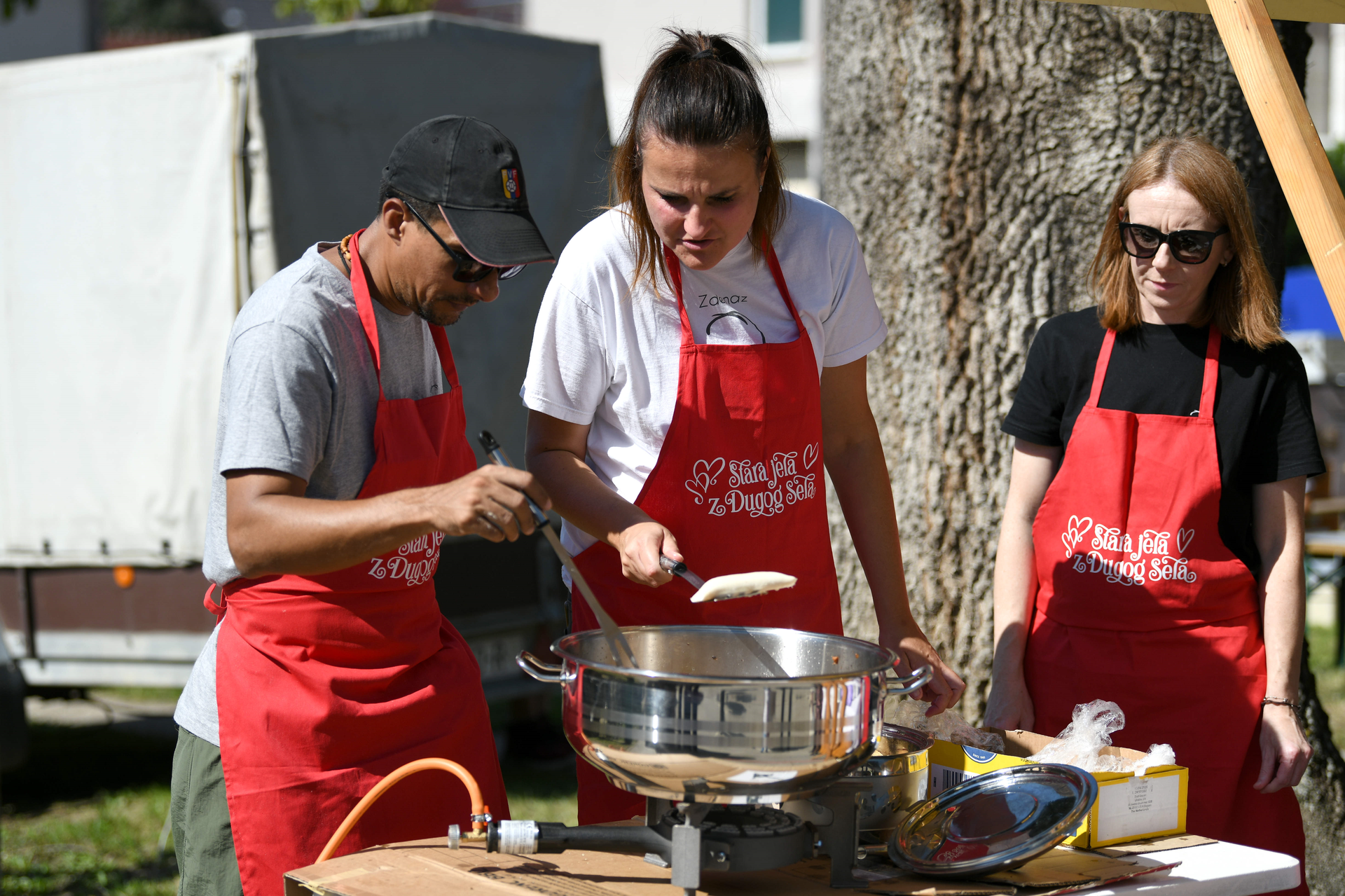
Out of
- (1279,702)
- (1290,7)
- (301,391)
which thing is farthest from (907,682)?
(1290,7)

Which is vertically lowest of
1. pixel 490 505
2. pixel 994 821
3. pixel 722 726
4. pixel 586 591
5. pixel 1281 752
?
pixel 1281 752

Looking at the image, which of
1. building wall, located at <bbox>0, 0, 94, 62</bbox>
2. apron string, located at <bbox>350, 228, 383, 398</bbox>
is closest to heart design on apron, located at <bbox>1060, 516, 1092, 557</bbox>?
apron string, located at <bbox>350, 228, 383, 398</bbox>

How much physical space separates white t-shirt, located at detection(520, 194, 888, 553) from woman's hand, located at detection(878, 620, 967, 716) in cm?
47

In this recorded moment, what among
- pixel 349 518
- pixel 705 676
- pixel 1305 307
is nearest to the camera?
pixel 705 676

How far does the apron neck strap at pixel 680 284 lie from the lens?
2.10 meters

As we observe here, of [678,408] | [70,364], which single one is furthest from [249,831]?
[70,364]

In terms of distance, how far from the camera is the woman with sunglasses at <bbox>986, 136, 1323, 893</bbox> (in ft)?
7.36

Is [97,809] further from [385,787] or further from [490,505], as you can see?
[490,505]

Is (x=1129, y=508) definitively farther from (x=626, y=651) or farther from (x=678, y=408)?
(x=626, y=651)

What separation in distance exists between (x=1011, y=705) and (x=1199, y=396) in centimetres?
65

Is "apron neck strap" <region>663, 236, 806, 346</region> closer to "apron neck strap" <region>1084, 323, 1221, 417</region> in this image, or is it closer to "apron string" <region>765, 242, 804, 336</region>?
"apron string" <region>765, 242, 804, 336</region>

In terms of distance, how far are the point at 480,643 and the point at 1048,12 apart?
10.3 feet

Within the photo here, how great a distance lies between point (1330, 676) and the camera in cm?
684

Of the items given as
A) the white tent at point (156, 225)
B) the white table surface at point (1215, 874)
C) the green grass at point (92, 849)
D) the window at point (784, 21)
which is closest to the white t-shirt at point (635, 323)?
the white table surface at point (1215, 874)
